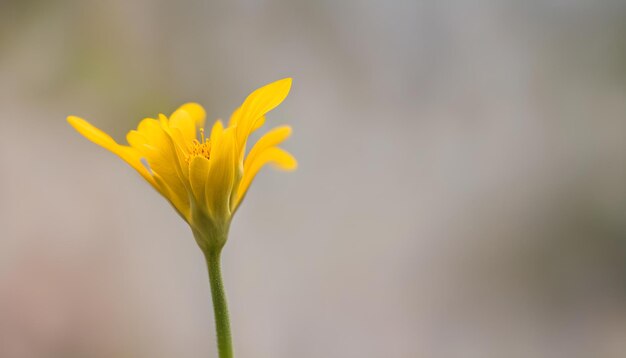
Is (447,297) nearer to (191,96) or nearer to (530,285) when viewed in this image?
(530,285)

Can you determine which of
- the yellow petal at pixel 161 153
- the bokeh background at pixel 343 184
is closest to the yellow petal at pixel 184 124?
the yellow petal at pixel 161 153

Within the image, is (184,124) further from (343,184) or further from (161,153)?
(343,184)

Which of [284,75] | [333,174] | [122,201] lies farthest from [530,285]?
[122,201]

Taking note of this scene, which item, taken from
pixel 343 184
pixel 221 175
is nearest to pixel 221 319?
pixel 221 175

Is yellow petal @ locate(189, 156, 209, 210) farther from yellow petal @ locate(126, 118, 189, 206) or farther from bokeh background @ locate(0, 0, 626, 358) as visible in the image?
bokeh background @ locate(0, 0, 626, 358)

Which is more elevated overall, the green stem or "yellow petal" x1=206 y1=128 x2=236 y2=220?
"yellow petal" x1=206 y1=128 x2=236 y2=220

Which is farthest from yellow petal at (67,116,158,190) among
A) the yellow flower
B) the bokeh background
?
the bokeh background
